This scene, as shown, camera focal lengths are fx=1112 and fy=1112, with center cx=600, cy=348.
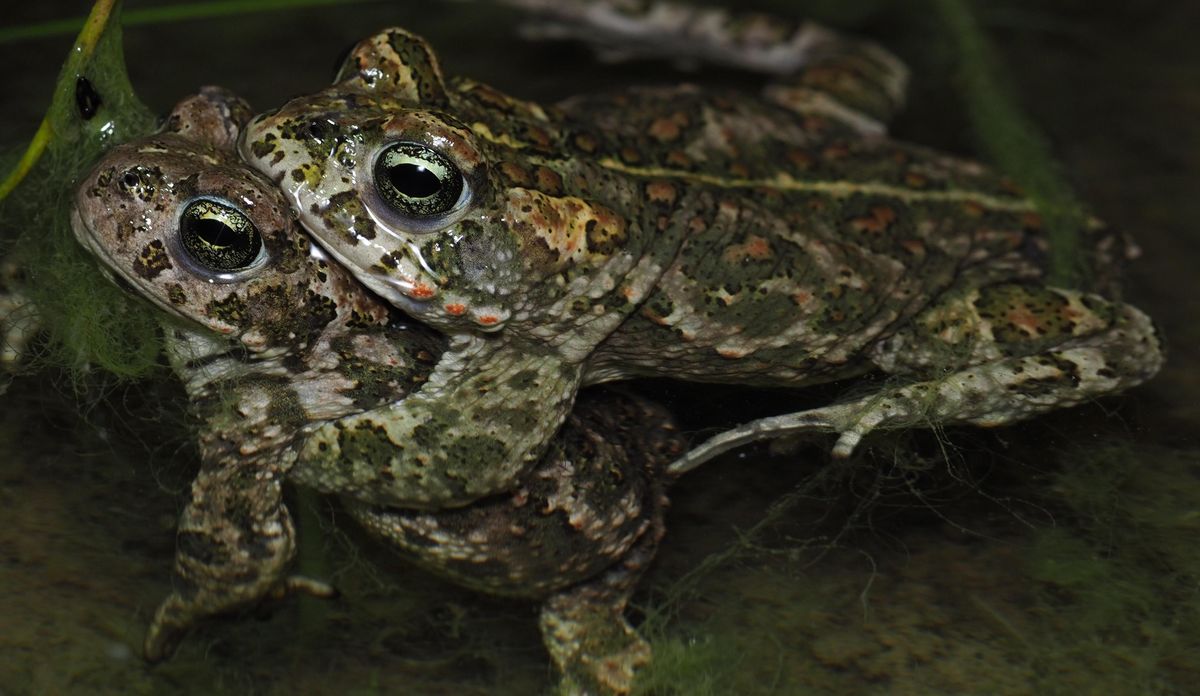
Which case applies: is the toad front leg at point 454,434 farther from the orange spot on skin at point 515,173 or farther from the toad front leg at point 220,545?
the orange spot on skin at point 515,173

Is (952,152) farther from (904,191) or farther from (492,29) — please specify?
(492,29)

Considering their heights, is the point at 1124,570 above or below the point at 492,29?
below

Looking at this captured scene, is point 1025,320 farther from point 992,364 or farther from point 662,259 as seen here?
point 662,259

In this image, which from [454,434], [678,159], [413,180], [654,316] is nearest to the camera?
[413,180]

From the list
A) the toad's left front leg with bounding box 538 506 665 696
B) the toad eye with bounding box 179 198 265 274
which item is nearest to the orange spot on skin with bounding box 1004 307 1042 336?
the toad's left front leg with bounding box 538 506 665 696

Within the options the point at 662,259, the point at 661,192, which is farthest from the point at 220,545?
the point at 661,192

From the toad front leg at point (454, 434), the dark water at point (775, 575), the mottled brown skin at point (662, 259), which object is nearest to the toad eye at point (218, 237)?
the mottled brown skin at point (662, 259)

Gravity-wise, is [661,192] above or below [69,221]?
above

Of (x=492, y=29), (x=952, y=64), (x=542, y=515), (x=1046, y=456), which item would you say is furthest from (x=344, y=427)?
(x=952, y=64)
